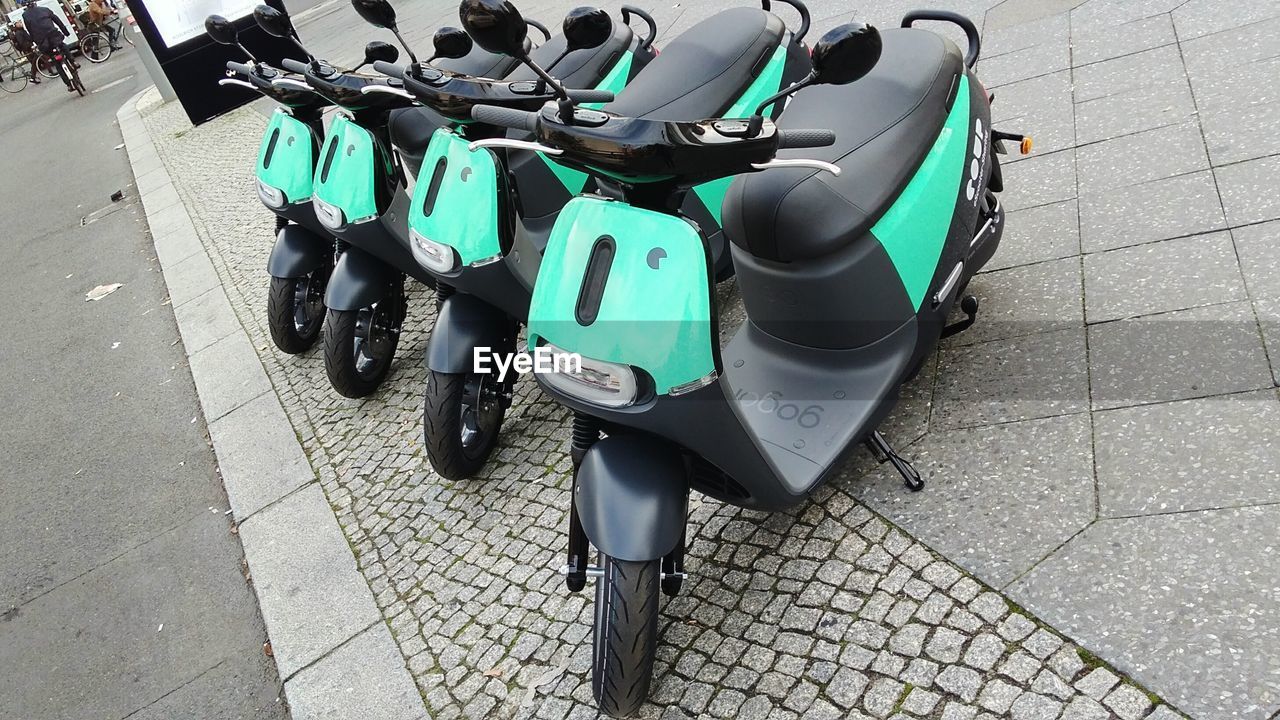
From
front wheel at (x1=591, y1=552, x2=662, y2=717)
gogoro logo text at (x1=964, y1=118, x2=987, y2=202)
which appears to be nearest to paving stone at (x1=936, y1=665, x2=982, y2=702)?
front wheel at (x1=591, y1=552, x2=662, y2=717)

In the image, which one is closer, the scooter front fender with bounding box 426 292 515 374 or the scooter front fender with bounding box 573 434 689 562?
the scooter front fender with bounding box 573 434 689 562

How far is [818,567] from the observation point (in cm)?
260

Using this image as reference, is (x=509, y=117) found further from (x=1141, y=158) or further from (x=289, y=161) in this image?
(x=1141, y=158)

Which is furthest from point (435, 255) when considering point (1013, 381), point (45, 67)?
point (45, 67)

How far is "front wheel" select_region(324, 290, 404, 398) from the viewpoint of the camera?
391 centimetres

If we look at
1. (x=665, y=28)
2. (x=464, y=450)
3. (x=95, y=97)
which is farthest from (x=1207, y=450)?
(x=95, y=97)

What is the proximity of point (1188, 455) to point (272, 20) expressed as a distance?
346 centimetres

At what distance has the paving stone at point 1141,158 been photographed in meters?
3.62

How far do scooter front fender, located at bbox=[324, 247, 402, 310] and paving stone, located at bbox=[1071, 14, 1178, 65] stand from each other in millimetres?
3526

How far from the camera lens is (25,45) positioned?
18.8 meters

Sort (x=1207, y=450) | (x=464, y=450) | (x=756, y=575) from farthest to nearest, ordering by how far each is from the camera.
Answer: (x=464, y=450), (x=756, y=575), (x=1207, y=450)

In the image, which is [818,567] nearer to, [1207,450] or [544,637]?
[544,637]

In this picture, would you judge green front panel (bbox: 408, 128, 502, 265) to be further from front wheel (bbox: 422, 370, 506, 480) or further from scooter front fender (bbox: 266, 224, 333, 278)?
scooter front fender (bbox: 266, 224, 333, 278)

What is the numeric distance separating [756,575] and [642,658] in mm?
541
